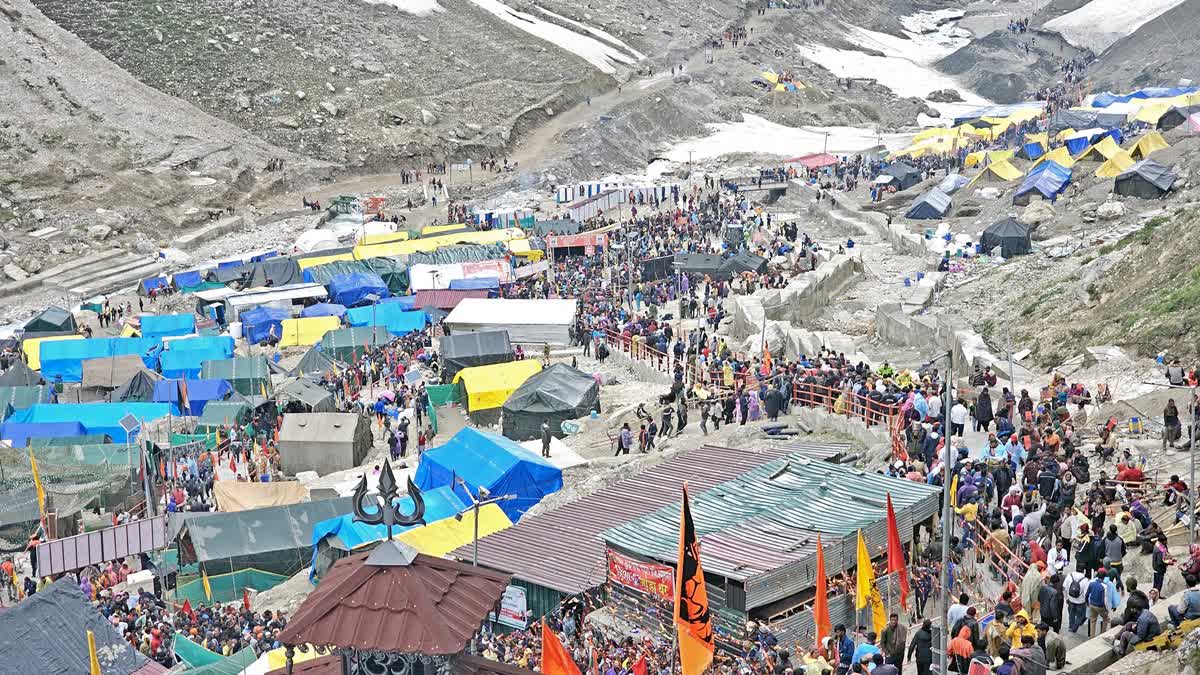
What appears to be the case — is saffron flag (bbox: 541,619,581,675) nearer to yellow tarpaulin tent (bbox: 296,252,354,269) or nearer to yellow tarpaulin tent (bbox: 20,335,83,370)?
yellow tarpaulin tent (bbox: 20,335,83,370)

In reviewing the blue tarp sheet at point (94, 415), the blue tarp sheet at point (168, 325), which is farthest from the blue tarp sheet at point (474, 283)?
the blue tarp sheet at point (94, 415)

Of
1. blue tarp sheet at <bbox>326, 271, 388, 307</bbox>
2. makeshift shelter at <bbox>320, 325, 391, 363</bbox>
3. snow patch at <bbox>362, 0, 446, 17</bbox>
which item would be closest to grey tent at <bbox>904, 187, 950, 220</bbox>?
blue tarp sheet at <bbox>326, 271, 388, 307</bbox>

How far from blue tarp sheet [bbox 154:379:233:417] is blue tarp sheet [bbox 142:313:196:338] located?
818cm

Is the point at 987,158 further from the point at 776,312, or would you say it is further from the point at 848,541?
the point at 848,541

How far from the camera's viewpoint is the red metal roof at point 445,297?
43875mm

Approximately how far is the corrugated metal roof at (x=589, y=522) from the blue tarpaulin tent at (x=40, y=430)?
1557 centimetres

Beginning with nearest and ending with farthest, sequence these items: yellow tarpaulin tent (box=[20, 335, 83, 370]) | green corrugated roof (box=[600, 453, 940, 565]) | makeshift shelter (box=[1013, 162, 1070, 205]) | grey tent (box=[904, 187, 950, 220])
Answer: green corrugated roof (box=[600, 453, 940, 565])
yellow tarpaulin tent (box=[20, 335, 83, 370])
makeshift shelter (box=[1013, 162, 1070, 205])
grey tent (box=[904, 187, 950, 220])

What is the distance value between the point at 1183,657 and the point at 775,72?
77.2 m

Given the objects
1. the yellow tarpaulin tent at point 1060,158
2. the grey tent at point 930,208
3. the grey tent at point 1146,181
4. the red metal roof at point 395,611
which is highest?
the yellow tarpaulin tent at point 1060,158

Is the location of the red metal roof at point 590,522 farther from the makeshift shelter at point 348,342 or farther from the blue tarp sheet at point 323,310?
the blue tarp sheet at point 323,310

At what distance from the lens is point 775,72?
3401 inches

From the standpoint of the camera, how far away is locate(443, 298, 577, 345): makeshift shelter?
3828 cm

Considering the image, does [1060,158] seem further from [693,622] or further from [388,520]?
[388,520]

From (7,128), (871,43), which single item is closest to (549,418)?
(7,128)
